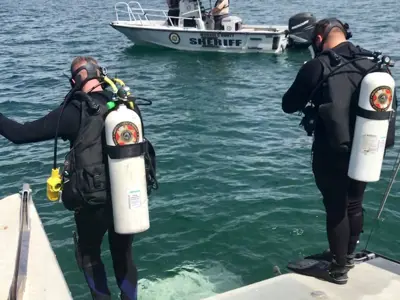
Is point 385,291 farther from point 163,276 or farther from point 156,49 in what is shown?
point 156,49

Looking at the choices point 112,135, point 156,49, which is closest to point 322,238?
point 112,135

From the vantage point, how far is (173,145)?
30.9 ft

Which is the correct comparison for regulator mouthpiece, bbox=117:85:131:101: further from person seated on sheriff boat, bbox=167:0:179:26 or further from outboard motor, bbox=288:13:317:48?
person seated on sheriff boat, bbox=167:0:179:26

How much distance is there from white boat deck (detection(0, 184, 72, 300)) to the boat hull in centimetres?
1375

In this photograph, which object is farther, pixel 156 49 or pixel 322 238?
pixel 156 49

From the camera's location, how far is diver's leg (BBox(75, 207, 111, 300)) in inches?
146

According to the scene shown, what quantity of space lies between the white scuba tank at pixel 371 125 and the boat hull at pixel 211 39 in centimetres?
1383

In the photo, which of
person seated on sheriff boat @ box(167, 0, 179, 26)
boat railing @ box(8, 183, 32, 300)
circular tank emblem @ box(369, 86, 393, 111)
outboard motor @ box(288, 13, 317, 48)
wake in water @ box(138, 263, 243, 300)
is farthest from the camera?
person seated on sheriff boat @ box(167, 0, 179, 26)

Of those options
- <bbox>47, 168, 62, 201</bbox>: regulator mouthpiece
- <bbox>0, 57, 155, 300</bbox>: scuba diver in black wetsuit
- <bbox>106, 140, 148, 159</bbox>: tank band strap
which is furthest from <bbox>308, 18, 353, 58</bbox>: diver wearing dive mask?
<bbox>47, 168, 62, 201</bbox>: regulator mouthpiece

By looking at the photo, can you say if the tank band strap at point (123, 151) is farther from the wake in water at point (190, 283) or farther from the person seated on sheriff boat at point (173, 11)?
the person seated on sheriff boat at point (173, 11)

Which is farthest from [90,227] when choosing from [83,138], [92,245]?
[83,138]

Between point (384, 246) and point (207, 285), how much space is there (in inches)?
81.5

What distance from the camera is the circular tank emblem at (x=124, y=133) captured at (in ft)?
11.0

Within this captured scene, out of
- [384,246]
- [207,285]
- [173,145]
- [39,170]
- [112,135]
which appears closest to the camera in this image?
[112,135]
